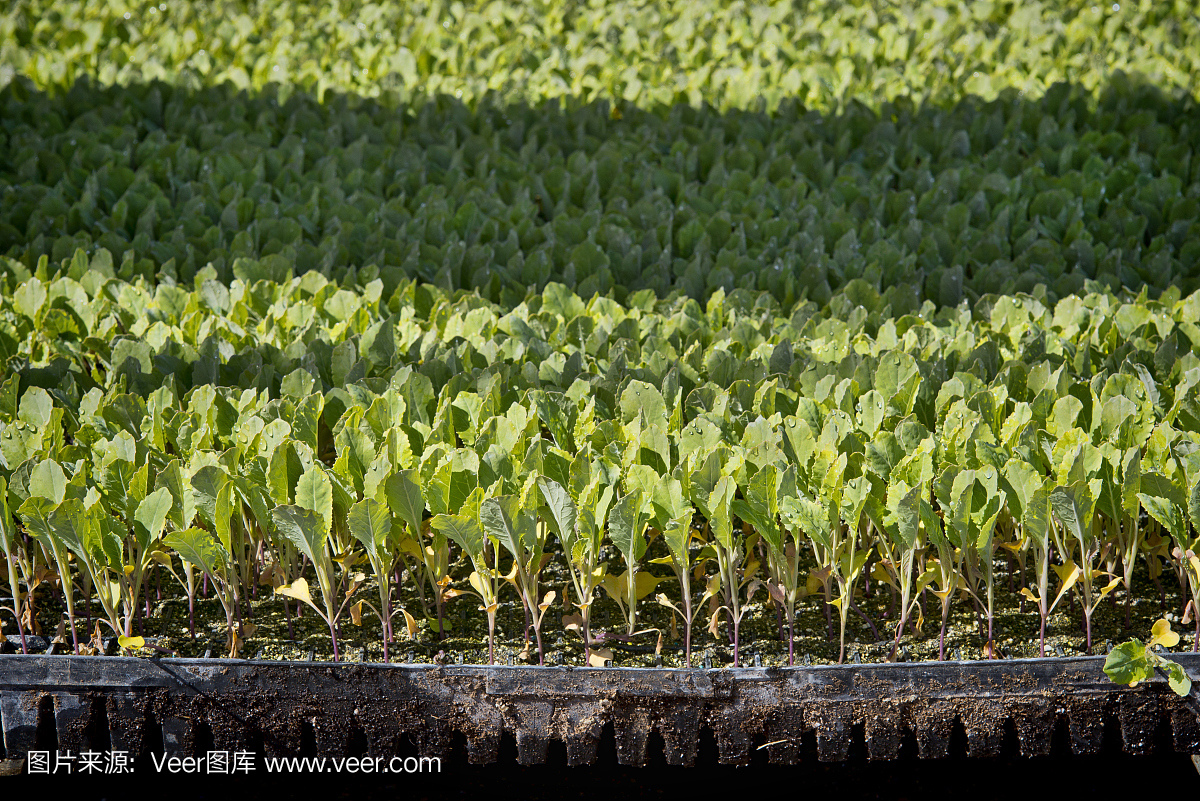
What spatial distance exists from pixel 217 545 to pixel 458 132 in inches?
133

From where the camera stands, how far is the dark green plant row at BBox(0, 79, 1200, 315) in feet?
10.5

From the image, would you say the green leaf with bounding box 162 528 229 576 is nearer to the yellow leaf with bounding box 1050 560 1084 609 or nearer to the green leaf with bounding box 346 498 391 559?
the green leaf with bounding box 346 498 391 559

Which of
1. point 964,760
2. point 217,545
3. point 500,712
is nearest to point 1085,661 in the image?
point 964,760

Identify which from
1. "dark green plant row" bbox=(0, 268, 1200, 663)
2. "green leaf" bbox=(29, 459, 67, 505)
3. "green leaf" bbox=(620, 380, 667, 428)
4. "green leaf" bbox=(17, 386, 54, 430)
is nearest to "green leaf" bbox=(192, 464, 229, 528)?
"dark green plant row" bbox=(0, 268, 1200, 663)

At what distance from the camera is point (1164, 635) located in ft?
5.82

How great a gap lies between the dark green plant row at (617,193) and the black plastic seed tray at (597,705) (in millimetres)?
1300

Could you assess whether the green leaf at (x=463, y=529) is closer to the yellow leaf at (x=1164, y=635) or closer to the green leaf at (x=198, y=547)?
the green leaf at (x=198, y=547)

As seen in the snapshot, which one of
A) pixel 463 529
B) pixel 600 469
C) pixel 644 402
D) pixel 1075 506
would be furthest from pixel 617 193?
pixel 1075 506

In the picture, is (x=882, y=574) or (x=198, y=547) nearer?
(x=198, y=547)

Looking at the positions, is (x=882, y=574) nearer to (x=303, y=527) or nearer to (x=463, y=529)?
(x=463, y=529)

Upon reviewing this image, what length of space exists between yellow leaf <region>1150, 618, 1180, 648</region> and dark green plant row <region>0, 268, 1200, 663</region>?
0.35 ft

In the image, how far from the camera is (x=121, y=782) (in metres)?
2.04

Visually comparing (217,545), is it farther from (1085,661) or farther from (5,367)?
(1085,661)

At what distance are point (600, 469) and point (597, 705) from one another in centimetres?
41
